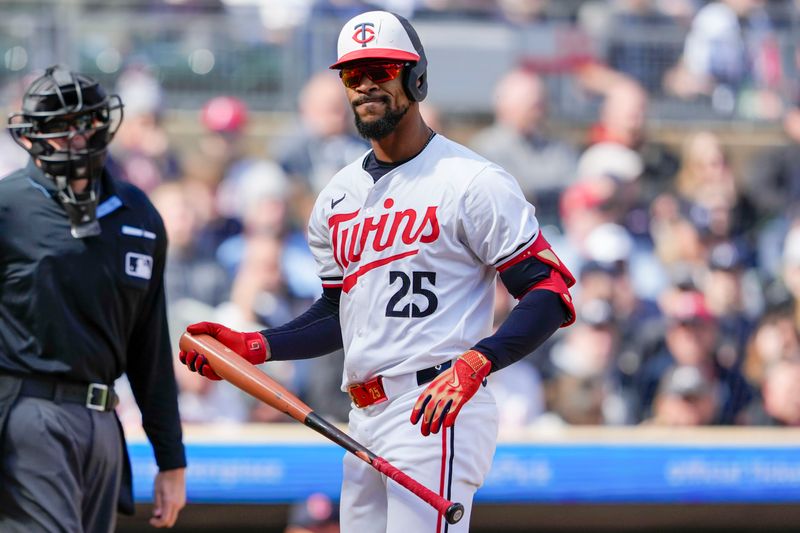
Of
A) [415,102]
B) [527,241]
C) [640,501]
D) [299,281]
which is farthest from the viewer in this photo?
[299,281]

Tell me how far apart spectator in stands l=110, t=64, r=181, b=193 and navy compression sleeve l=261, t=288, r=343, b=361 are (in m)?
3.74

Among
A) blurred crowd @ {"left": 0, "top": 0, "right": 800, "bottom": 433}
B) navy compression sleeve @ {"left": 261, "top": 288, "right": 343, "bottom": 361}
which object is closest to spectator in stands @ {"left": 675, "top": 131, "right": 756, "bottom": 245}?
blurred crowd @ {"left": 0, "top": 0, "right": 800, "bottom": 433}

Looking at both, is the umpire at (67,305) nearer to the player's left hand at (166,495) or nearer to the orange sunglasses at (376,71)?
the player's left hand at (166,495)

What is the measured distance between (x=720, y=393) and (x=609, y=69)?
7.58 feet

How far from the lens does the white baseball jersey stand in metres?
3.17

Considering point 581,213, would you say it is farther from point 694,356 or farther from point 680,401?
point 680,401

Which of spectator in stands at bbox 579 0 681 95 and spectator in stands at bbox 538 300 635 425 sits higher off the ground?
spectator in stands at bbox 579 0 681 95

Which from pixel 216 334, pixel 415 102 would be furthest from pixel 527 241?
pixel 216 334

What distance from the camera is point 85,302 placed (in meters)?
3.53

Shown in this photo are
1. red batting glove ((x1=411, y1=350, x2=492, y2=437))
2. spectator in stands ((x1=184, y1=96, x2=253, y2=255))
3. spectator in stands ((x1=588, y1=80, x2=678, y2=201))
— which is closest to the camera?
red batting glove ((x1=411, y1=350, x2=492, y2=437))

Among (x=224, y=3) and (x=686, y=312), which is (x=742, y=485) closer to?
(x=686, y=312)

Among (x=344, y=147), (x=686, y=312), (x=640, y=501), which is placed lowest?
(x=640, y=501)

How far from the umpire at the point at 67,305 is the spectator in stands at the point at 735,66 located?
534 centimetres

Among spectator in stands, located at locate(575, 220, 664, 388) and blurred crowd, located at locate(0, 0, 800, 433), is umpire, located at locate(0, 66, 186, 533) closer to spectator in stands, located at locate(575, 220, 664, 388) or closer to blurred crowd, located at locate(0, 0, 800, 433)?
blurred crowd, located at locate(0, 0, 800, 433)
